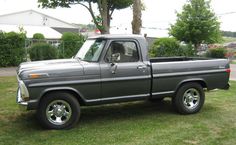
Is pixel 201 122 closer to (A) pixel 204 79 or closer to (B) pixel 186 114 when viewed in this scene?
(B) pixel 186 114

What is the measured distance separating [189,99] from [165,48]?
16.3 metres

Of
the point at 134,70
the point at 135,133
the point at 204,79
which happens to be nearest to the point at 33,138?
the point at 135,133

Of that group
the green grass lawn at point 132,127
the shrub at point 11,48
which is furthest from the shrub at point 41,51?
the green grass lawn at point 132,127

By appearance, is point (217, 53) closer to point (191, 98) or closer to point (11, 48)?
point (11, 48)

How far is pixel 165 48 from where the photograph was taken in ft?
77.7

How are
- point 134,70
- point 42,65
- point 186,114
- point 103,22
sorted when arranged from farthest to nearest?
point 103,22
point 186,114
point 134,70
point 42,65

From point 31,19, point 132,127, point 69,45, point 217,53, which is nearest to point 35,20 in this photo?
point 31,19

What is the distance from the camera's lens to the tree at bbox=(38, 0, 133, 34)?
20.9 m

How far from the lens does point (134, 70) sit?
6.86 metres

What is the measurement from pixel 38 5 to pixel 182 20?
54.1ft

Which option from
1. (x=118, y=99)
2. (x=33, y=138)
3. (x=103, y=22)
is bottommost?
(x=33, y=138)

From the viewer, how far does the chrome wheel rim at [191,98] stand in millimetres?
7605

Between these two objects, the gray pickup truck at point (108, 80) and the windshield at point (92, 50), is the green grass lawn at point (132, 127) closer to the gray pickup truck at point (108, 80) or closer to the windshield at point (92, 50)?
the gray pickup truck at point (108, 80)

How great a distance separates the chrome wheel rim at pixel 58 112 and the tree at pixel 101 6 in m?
14.6
